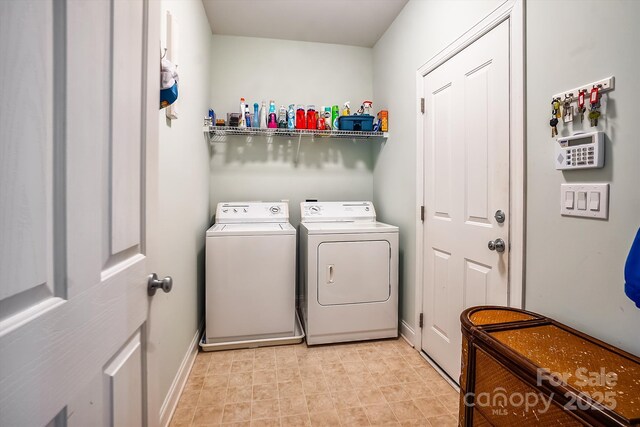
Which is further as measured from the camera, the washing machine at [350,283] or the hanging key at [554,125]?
the washing machine at [350,283]

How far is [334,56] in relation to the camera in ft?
9.94

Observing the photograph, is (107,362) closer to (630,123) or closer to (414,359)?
(630,123)

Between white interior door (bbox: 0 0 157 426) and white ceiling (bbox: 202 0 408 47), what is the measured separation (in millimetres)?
2003

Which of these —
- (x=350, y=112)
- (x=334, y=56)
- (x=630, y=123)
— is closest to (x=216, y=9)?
(x=334, y=56)

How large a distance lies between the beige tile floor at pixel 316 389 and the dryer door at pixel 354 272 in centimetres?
38

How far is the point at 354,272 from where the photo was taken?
2.29 m

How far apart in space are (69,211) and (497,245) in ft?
5.27

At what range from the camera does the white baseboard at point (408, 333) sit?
2.24m

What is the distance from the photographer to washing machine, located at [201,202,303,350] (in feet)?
7.16

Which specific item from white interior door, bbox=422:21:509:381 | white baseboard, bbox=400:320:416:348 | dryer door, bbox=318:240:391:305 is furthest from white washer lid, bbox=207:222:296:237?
white baseboard, bbox=400:320:416:348

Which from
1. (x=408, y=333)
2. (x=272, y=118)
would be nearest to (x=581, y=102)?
(x=408, y=333)

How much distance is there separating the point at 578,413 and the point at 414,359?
1.46 m

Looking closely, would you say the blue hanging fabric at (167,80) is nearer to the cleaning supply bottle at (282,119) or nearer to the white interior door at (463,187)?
the white interior door at (463,187)

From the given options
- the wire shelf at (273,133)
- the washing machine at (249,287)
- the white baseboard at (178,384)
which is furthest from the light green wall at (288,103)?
the white baseboard at (178,384)
